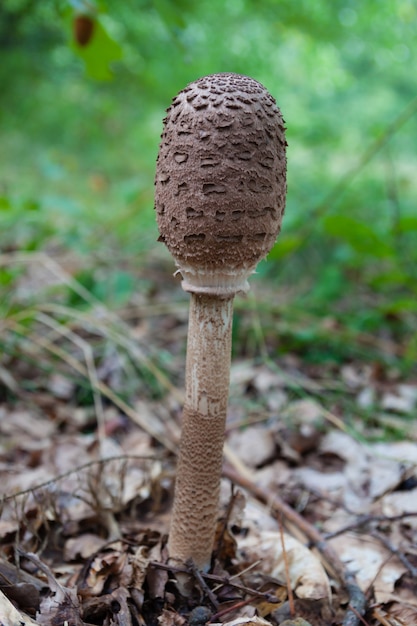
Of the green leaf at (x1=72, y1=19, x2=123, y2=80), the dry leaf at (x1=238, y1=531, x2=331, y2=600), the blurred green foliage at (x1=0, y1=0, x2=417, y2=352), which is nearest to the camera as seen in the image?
the dry leaf at (x1=238, y1=531, x2=331, y2=600)

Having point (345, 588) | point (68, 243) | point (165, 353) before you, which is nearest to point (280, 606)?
point (345, 588)

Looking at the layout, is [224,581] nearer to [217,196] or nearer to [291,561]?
[291,561]

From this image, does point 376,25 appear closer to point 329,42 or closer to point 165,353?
point 329,42

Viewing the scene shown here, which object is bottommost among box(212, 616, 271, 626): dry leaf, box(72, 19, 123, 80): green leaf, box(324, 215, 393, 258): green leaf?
box(212, 616, 271, 626): dry leaf

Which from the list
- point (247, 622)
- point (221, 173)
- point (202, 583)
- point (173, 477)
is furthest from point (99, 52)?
point (247, 622)

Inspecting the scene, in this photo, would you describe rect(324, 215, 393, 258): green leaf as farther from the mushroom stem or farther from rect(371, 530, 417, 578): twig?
the mushroom stem

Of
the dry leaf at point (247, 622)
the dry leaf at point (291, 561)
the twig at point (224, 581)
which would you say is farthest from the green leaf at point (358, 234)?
the dry leaf at point (247, 622)

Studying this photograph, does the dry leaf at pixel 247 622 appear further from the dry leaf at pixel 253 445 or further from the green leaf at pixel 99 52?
the green leaf at pixel 99 52

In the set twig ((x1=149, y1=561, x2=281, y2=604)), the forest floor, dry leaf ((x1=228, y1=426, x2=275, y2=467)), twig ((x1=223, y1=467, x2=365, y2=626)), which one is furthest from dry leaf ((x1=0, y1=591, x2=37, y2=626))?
dry leaf ((x1=228, y1=426, x2=275, y2=467))

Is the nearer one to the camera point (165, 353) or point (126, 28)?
point (165, 353)
